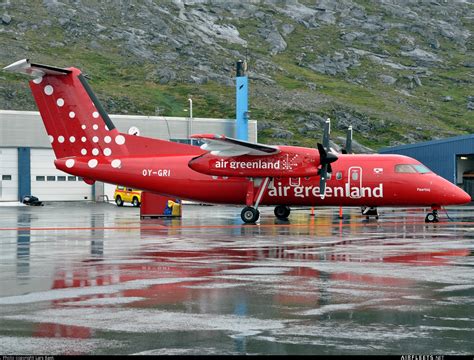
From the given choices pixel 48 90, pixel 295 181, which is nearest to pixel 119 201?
pixel 48 90

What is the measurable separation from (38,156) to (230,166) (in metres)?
50.2

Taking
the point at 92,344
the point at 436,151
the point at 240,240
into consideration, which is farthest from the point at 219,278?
the point at 436,151

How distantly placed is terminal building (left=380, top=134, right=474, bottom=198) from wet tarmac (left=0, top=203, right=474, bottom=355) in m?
48.5

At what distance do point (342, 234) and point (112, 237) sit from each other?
8.09m

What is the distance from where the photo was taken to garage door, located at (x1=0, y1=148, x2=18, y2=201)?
80.5m

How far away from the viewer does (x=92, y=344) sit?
922 centimetres

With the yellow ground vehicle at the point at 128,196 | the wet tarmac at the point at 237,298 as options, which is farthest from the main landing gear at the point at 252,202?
the yellow ground vehicle at the point at 128,196

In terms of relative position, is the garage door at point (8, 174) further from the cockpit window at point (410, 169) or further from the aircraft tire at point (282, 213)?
the cockpit window at point (410, 169)

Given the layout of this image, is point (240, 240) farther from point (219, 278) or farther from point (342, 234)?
point (219, 278)

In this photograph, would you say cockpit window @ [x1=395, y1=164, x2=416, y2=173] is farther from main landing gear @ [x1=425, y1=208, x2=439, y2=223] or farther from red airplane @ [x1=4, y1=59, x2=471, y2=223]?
main landing gear @ [x1=425, y1=208, x2=439, y2=223]

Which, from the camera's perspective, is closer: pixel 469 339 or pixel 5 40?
pixel 469 339

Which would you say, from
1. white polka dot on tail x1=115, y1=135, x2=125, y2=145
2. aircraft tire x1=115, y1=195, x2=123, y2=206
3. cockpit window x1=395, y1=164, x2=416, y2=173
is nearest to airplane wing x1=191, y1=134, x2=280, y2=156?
white polka dot on tail x1=115, y1=135, x2=125, y2=145

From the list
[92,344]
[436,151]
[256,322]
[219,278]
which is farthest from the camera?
[436,151]

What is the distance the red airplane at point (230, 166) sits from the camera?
3575cm
